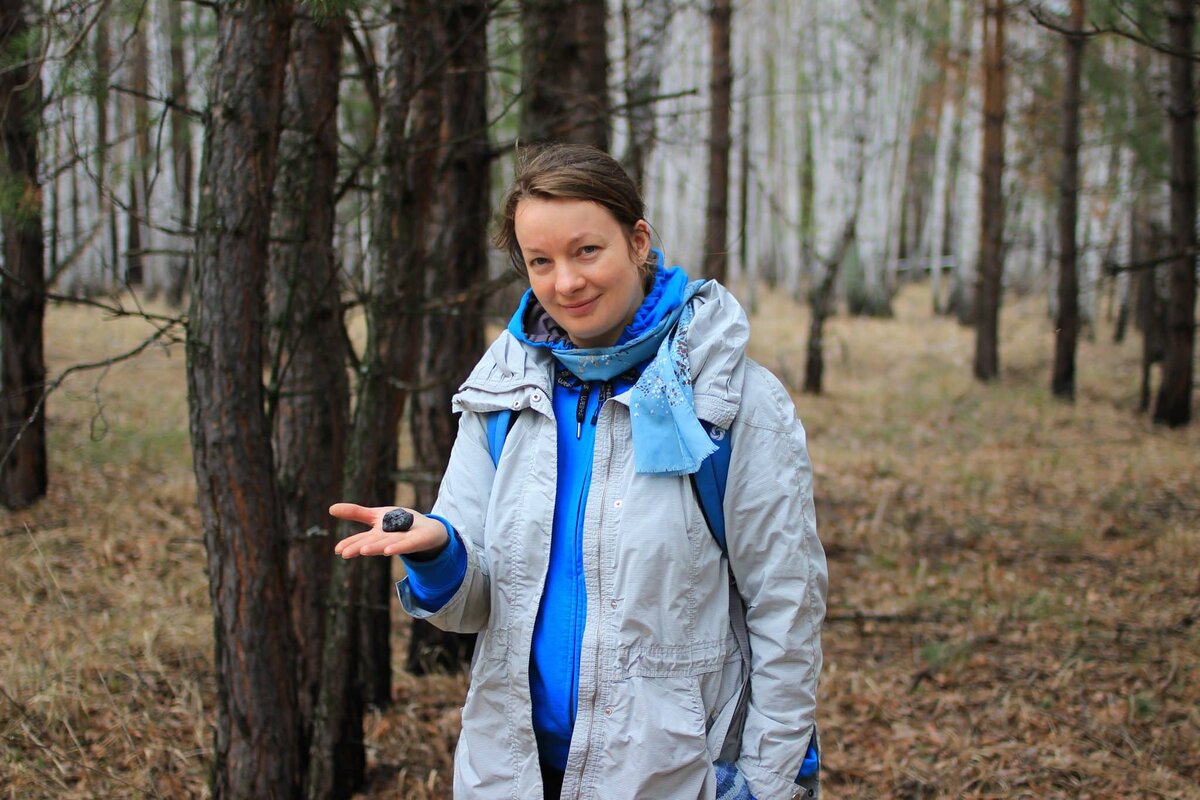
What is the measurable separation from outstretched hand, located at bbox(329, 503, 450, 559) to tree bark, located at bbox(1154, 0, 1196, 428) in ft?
31.0

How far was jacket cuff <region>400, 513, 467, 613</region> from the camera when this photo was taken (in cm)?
175

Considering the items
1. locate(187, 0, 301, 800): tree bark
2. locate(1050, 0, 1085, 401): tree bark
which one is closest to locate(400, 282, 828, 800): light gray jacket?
locate(187, 0, 301, 800): tree bark

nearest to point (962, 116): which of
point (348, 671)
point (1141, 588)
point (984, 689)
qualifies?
point (1141, 588)

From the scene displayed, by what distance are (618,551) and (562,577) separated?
127 mm

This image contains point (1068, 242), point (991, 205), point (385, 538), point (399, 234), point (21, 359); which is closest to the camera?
point (385, 538)

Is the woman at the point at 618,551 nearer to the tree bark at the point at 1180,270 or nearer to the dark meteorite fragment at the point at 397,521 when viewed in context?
the dark meteorite fragment at the point at 397,521

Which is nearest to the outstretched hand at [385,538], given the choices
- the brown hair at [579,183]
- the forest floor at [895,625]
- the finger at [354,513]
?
the finger at [354,513]

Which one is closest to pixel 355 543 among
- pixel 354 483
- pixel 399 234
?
pixel 354 483

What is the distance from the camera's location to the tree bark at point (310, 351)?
3473 millimetres

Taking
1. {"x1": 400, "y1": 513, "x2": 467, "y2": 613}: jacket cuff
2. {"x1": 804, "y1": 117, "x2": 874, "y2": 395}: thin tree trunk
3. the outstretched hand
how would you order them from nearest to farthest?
the outstretched hand → {"x1": 400, "y1": 513, "x2": 467, "y2": 613}: jacket cuff → {"x1": 804, "y1": 117, "x2": 874, "y2": 395}: thin tree trunk

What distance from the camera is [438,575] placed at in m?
1.76

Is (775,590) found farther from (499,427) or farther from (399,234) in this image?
(399,234)

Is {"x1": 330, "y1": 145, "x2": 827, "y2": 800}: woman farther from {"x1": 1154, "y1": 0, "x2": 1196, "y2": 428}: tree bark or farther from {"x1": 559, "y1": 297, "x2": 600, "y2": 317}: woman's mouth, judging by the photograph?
{"x1": 1154, "y1": 0, "x2": 1196, "y2": 428}: tree bark

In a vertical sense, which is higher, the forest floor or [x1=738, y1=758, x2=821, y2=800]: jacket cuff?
[x1=738, y1=758, x2=821, y2=800]: jacket cuff
